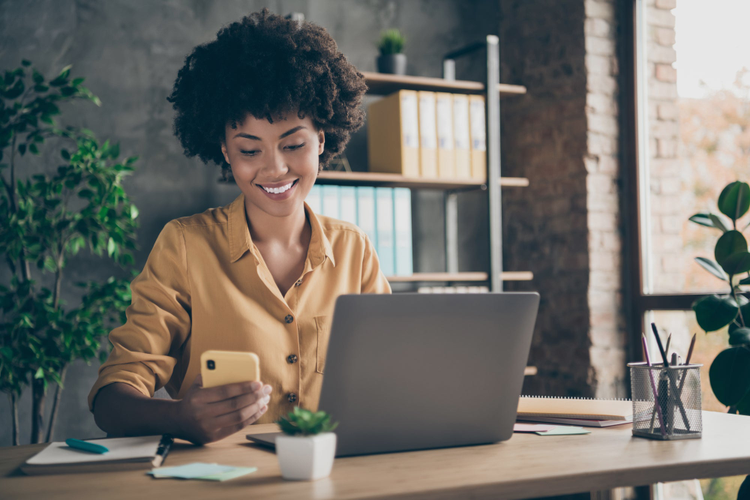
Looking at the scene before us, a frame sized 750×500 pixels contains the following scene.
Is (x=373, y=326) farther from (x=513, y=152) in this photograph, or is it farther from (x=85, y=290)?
(x=513, y=152)

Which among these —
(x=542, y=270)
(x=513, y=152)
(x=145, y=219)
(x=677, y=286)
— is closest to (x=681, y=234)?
(x=677, y=286)

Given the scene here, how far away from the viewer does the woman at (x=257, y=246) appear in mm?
1436

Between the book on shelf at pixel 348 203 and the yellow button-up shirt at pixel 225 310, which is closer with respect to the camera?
the yellow button-up shirt at pixel 225 310

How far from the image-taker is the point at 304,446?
863 millimetres

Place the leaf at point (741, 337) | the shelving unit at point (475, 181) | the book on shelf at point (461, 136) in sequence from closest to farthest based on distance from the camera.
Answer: the leaf at point (741, 337), the shelving unit at point (475, 181), the book on shelf at point (461, 136)

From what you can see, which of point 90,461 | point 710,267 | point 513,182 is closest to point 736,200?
point 710,267

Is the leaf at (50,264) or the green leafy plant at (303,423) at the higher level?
the leaf at (50,264)

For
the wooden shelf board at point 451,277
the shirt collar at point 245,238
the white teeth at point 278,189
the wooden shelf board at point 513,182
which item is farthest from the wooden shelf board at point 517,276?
the white teeth at point 278,189

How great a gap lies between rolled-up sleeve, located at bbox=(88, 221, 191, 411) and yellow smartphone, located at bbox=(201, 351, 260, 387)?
1.01 ft

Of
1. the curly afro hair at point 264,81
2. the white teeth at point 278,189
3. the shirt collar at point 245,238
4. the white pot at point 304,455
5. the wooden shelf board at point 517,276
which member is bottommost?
the white pot at point 304,455

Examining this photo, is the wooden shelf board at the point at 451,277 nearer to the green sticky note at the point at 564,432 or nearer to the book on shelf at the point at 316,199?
the book on shelf at the point at 316,199

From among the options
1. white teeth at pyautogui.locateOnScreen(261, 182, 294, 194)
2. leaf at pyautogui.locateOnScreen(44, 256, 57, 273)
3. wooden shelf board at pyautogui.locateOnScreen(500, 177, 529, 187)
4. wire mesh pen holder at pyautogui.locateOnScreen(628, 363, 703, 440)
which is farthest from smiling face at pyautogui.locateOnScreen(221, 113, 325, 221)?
wooden shelf board at pyautogui.locateOnScreen(500, 177, 529, 187)

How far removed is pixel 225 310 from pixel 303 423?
625 mm

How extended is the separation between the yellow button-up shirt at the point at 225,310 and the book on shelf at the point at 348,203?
1357 mm
